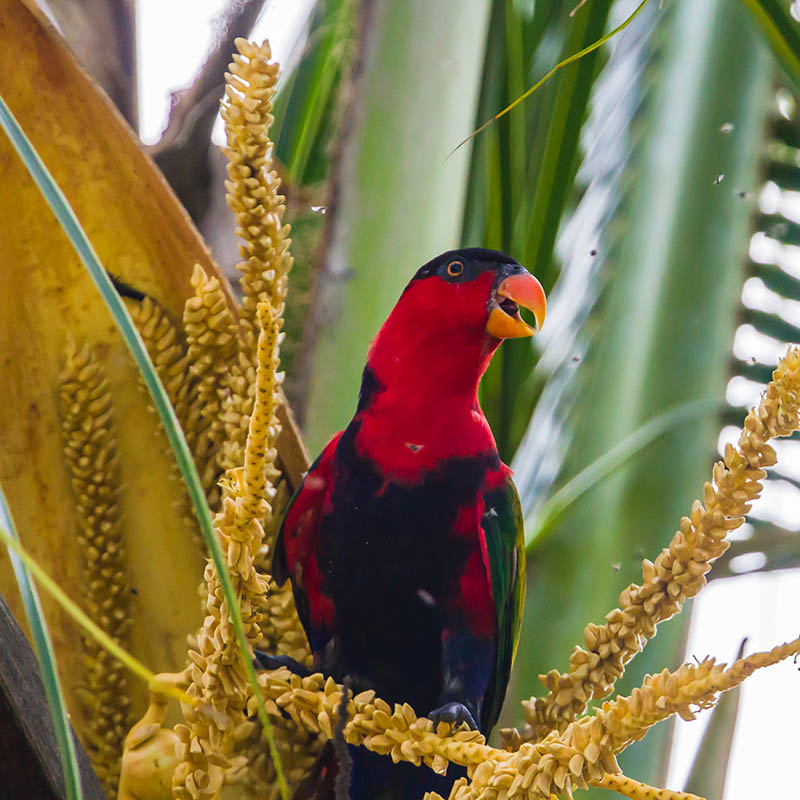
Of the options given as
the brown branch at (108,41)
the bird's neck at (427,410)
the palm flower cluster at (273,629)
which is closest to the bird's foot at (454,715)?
the palm flower cluster at (273,629)

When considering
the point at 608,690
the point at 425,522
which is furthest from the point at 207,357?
the point at 608,690

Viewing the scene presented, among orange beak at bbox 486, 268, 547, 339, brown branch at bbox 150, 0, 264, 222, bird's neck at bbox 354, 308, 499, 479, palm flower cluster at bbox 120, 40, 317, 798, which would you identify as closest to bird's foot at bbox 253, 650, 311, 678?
palm flower cluster at bbox 120, 40, 317, 798

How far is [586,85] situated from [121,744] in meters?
0.55

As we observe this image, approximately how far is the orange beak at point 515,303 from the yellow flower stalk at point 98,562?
0.25 meters

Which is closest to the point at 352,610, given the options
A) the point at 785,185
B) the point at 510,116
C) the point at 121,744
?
the point at 121,744

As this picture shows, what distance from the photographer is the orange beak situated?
0.55m

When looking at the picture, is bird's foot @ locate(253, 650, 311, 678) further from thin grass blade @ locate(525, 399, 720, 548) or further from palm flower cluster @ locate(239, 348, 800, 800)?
thin grass blade @ locate(525, 399, 720, 548)

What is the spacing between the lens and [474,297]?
0.57 meters

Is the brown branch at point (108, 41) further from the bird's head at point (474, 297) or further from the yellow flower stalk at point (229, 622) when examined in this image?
the yellow flower stalk at point (229, 622)

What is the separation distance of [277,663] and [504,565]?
15 cm

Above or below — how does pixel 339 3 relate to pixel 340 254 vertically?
above

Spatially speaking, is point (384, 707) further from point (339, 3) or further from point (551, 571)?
point (339, 3)

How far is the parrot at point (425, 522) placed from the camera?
0.57 meters

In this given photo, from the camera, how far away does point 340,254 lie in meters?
0.68
